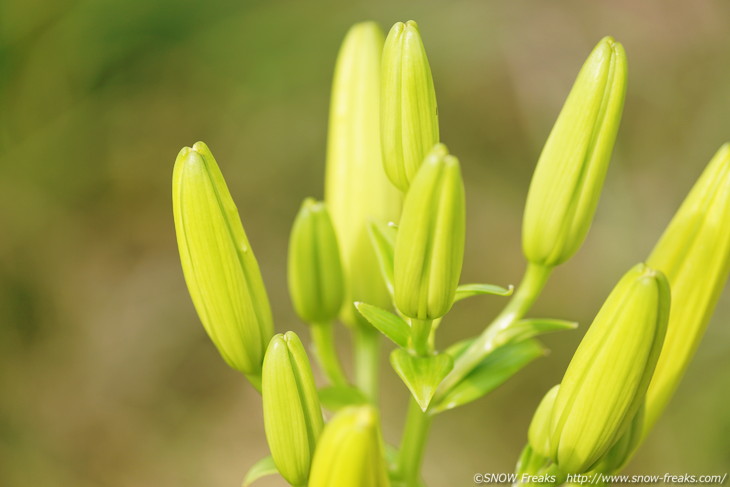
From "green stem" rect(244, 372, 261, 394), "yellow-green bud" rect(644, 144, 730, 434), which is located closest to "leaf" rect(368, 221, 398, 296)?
"green stem" rect(244, 372, 261, 394)

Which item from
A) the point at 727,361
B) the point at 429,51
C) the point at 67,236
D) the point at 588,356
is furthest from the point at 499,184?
the point at 588,356

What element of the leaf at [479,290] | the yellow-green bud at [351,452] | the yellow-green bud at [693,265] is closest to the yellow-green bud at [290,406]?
the yellow-green bud at [351,452]

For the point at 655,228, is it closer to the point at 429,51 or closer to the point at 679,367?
the point at 429,51

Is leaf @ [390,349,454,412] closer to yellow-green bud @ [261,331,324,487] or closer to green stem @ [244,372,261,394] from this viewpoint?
yellow-green bud @ [261,331,324,487]

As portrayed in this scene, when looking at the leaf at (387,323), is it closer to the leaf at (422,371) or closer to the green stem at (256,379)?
the leaf at (422,371)

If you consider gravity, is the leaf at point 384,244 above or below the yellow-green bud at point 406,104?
below
